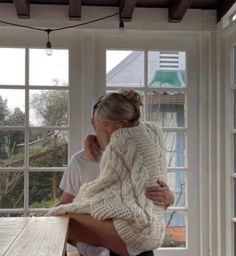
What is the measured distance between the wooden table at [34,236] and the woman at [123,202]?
0.28ft

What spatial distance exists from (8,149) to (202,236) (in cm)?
148

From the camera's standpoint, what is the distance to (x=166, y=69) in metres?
3.00

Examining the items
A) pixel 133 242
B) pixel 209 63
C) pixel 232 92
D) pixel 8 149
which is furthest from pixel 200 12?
pixel 133 242

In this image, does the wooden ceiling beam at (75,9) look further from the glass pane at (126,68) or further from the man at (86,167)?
the man at (86,167)

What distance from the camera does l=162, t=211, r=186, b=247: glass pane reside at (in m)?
2.97

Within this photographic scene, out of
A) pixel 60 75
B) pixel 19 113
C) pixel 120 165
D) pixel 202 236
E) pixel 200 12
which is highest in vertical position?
pixel 200 12

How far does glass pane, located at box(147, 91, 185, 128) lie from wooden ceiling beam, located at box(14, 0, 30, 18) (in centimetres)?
99

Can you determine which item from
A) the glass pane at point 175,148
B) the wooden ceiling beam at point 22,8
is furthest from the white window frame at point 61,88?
the glass pane at point 175,148

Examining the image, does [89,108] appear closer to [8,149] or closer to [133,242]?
[8,149]

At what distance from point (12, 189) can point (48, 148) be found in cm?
37

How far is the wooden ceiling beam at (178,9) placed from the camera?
2591mm

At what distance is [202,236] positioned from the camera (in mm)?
2934

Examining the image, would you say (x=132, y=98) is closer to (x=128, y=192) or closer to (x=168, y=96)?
(x=128, y=192)

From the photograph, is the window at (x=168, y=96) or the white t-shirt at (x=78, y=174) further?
the window at (x=168, y=96)
